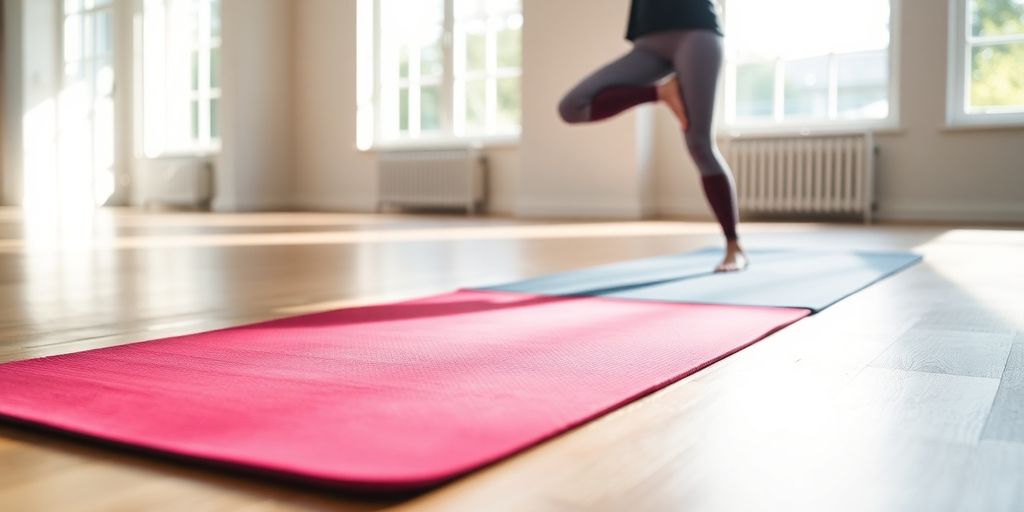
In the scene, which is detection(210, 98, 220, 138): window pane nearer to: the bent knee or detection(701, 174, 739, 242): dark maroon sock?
the bent knee

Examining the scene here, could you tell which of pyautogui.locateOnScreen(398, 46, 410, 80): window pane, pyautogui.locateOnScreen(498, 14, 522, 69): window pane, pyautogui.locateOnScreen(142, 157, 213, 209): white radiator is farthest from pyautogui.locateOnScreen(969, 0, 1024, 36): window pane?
pyautogui.locateOnScreen(142, 157, 213, 209): white radiator

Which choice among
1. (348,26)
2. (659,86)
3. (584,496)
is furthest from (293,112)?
(584,496)

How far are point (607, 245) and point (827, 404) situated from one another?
2.91 m

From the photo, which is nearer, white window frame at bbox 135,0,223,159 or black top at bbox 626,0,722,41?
black top at bbox 626,0,722,41

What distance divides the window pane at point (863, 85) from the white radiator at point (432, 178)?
2913 mm

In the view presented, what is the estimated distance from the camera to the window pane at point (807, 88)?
6477mm

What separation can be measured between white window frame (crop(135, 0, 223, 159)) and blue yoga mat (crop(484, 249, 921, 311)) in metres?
7.27

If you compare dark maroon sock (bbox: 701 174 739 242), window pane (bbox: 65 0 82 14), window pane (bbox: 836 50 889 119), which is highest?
window pane (bbox: 65 0 82 14)

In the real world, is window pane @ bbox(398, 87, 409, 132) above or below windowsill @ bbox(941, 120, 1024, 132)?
above

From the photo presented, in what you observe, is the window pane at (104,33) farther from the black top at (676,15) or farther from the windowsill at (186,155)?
the black top at (676,15)

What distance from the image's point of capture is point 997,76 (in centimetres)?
592

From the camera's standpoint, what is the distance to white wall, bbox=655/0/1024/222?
588cm

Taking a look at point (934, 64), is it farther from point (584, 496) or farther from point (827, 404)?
point (584, 496)

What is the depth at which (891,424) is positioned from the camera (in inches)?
37.3
